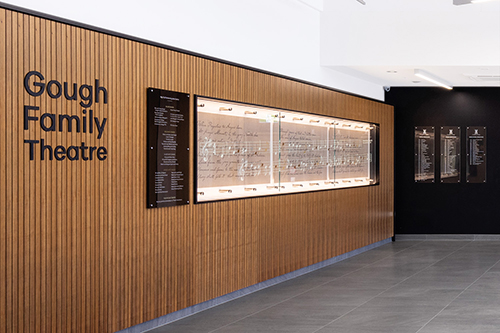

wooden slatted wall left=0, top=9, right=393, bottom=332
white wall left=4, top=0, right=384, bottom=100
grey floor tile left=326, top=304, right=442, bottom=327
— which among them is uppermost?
white wall left=4, top=0, right=384, bottom=100

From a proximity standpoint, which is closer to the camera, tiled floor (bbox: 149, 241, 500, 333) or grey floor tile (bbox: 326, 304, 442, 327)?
tiled floor (bbox: 149, 241, 500, 333)

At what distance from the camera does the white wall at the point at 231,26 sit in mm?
5020

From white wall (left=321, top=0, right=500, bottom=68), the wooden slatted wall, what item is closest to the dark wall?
white wall (left=321, top=0, right=500, bottom=68)

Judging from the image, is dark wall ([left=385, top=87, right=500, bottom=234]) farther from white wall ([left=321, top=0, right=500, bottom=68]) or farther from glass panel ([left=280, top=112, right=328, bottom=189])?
glass panel ([left=280, top=112, right=328, bottom=189])

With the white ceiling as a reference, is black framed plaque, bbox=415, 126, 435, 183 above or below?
below

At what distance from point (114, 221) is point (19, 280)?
40.7 inches

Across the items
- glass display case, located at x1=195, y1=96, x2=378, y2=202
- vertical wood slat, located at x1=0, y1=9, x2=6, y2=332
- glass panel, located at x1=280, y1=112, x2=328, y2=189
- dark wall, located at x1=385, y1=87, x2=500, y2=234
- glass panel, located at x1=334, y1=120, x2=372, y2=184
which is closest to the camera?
vertical wood slat, located at x1=0, y1=9, x2=6, y2=332

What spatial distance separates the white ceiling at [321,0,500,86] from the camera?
8773 mm

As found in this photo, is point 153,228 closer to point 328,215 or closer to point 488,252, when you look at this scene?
point 328,215

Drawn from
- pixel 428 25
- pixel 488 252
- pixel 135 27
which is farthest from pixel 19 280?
pixel 488 252

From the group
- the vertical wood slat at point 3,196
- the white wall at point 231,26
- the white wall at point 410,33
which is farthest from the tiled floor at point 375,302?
the white wall at point 410,33

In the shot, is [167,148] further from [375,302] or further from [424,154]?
[424,154]

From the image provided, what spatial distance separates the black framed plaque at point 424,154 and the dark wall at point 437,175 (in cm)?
9

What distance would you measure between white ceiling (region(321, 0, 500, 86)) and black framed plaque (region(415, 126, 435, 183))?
305 cm
